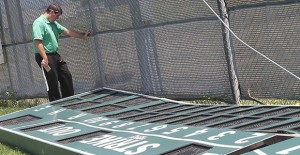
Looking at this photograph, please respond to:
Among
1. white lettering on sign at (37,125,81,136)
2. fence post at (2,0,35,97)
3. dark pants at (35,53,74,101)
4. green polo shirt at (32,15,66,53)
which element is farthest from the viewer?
fence post at (2,0,35,97)

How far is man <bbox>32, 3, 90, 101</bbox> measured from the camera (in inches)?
341

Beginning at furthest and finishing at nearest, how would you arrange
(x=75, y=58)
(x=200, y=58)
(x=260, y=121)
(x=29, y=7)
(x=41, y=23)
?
(x=29, y=7)
(x=75, y=58)
(x=41, y=23)
(x=200, y=58)
(x=260, y=121)

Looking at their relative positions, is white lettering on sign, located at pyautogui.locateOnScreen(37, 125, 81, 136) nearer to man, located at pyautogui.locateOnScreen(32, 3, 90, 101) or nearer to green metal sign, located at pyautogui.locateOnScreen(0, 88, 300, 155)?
green metal sign, located at pyautogui.locateOnScreen(0, 88, 300, 155)

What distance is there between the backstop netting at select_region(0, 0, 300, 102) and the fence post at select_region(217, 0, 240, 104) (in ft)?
0.14

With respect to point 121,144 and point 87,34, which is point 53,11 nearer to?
point 87,34

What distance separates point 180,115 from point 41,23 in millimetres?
3223

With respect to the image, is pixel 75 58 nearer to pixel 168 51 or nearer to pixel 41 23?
pixel 41 23

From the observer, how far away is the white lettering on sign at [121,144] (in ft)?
16.4

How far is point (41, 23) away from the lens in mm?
8789

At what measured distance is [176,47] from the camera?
26.7ft

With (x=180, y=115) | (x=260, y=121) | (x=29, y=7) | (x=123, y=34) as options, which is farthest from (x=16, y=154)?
(x=29, y=7)

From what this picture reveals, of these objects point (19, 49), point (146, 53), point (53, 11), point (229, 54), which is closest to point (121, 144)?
point (229, 54)

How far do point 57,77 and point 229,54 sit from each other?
9.50 feet

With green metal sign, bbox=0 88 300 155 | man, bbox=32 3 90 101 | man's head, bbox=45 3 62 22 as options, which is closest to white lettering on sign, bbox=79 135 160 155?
green metal sign, bbox=0 88 300 155
